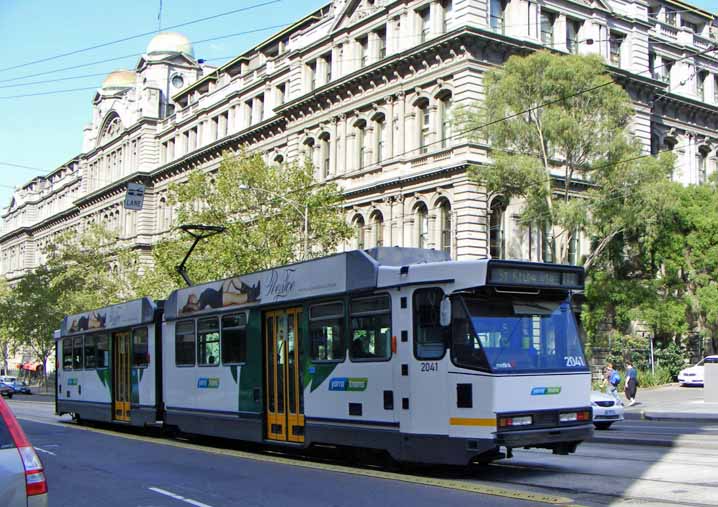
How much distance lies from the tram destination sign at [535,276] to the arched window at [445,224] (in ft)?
91.6

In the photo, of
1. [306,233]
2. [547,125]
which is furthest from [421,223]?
[547,125]

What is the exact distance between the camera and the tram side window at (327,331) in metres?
14.4

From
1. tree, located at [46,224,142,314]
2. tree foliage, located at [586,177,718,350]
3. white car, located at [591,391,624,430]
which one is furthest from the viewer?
tree, located at [46,224,142,314]

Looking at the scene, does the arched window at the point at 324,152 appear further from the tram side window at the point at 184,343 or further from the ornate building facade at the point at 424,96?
the tram side window at the point at 184,343

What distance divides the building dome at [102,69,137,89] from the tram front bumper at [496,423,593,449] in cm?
7827

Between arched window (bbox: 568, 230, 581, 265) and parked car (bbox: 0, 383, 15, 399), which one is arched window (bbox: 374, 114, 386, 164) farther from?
parked car (bbox: 0, 383, 15, 399)

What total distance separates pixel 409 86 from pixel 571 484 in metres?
33.4

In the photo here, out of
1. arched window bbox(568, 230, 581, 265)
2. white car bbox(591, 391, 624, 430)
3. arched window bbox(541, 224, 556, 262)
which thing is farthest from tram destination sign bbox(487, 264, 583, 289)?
arched window bbox(568, 230, 581, 265)

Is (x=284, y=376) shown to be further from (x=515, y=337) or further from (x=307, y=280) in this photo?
(x=515, y=337)

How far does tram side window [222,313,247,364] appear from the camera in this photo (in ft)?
56.3

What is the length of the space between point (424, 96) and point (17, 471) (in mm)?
37460

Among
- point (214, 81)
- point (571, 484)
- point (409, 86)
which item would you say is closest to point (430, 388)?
point (571, 484)

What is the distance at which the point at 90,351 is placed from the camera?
1011 inches

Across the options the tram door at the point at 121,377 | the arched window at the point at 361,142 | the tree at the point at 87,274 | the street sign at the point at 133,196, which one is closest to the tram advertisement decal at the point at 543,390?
the tram door at the point at 121,377
